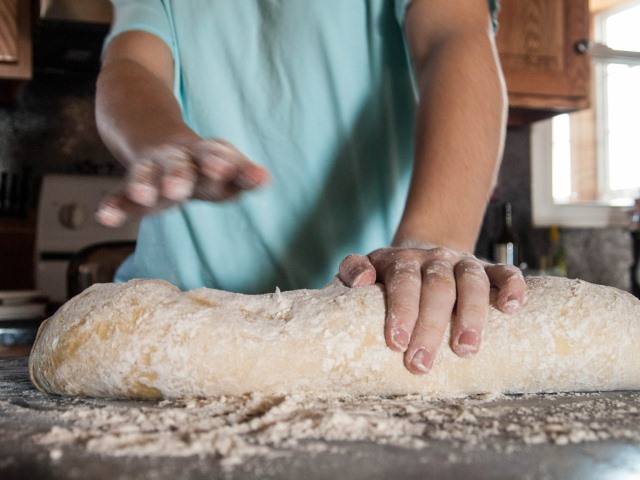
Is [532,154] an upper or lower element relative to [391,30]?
lower

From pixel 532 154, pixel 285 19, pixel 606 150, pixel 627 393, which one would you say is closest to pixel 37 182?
pixel 285 19

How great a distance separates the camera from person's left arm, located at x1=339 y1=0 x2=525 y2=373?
699 mm

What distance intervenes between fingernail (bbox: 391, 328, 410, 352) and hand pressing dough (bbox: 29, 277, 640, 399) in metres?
0.02

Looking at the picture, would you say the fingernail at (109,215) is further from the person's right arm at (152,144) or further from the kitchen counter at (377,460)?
the kitchen counter at (377,460)

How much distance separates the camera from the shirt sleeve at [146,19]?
112cm

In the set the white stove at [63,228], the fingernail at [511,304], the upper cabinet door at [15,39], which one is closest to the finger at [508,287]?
the fingernail at [511,304]

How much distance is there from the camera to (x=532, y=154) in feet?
10.6

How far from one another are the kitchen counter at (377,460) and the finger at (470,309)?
126 millimetres

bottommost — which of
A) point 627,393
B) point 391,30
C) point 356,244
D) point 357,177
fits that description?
point 627,393

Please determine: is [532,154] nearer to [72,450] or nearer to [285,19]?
[285,19]

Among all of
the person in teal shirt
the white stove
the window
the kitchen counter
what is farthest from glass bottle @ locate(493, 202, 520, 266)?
the kitchen counter

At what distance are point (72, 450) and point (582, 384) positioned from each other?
0.55m

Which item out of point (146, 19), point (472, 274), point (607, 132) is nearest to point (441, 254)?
point (472, 274)

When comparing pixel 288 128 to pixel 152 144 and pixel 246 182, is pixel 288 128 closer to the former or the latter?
pixel 152 144
